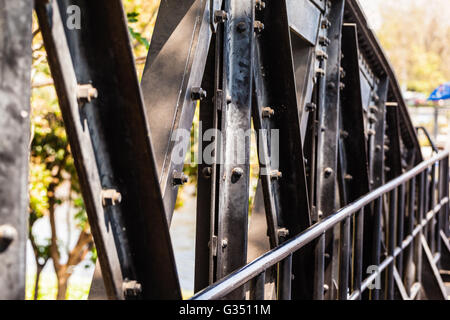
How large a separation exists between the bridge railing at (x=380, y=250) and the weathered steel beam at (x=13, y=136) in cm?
67

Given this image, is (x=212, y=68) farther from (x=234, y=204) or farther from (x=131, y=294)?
(x=131, y=294)

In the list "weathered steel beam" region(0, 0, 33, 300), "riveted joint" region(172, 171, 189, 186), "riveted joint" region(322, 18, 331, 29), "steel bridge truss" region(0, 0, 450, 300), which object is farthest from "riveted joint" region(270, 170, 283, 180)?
"weathered steel beam" region(0, 0, 33, 300)

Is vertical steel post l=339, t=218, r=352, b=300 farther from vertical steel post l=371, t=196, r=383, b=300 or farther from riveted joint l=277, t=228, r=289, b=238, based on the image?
vertical steel post l=371, t=196, r=383, b=300

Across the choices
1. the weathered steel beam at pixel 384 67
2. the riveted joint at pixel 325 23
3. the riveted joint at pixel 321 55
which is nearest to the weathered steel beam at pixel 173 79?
the riveted joint at pixel 321 55

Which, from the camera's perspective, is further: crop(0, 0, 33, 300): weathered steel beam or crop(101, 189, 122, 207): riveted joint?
crop(101, 189, 122, 207): riveted joint

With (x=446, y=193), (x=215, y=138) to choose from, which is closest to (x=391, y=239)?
(x=215, y=138)

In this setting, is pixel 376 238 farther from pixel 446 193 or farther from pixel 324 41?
pixel 446 193

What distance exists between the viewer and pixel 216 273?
8.82 feet

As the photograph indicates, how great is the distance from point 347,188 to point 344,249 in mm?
1371

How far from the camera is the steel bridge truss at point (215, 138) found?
1.61m

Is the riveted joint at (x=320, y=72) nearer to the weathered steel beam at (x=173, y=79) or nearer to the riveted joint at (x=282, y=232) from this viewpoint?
the riveted joint at (x=282, y=232)

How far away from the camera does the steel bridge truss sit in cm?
161

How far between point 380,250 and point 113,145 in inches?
162

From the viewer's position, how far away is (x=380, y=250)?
5406 mm
